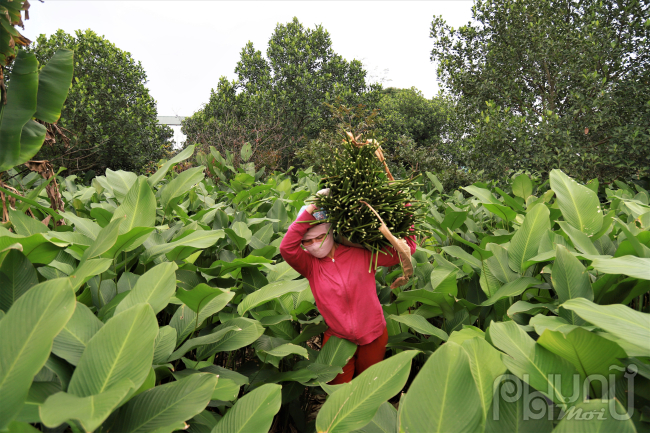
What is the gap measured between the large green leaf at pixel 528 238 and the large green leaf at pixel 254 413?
1.38 metres

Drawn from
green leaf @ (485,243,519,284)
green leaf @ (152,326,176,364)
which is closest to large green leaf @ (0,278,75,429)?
green leaf @ (152,326,176,364)

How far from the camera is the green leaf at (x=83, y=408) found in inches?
24.6

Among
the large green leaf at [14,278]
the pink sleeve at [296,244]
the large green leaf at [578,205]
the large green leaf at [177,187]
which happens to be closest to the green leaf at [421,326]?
the pink sleeve at [296,244]

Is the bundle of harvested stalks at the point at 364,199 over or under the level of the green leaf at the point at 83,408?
over

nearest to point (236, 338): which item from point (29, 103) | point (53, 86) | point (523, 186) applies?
point (29, 103)

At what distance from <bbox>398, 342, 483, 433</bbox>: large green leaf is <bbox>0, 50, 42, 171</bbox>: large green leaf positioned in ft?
8.36

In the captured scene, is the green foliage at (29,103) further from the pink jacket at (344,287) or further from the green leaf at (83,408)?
the green leaf at (83,408)

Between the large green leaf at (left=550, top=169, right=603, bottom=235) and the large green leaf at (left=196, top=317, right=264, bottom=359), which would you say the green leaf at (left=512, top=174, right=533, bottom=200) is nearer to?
the large green leaf at (left=550, top=169, right=603, bottom=235)

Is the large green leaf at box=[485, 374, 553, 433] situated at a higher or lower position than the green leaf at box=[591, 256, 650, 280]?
lower

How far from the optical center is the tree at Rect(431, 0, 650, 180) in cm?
579

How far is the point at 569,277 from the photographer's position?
55.9 inches

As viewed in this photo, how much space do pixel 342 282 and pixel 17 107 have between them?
2.33m

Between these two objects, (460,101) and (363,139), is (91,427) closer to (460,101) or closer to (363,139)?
(363,139)

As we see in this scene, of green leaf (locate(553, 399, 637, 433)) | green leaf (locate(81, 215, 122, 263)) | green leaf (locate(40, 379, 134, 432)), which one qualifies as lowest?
green leaf (locate(553, 399, 637, 433))
